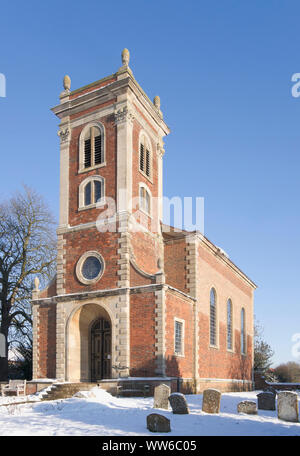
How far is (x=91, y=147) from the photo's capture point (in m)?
28.7

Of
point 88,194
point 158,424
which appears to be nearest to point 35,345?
point 88,194

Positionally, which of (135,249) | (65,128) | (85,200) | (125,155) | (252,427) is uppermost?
(65,128)

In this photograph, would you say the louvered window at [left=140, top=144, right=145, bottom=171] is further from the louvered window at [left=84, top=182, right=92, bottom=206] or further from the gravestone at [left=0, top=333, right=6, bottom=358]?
the gravestone at [left=0, top=333, right=6, bottom=358]

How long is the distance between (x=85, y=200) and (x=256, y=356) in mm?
30623

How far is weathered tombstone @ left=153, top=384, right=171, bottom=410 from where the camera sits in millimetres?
16891

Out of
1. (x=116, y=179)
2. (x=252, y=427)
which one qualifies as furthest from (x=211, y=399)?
(x=116, y=179)

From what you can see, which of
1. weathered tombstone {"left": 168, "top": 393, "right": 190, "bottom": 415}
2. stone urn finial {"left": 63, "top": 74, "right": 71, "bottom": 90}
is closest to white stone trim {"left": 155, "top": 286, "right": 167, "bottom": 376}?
weathered tombstone {"left": 168, "top": 393, "right": 190, "bottom": 415}

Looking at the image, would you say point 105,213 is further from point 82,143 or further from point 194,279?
point 194,279

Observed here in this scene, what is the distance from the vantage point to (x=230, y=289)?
36.3m

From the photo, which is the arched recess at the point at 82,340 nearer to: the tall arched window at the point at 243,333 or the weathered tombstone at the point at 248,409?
the weathered tombstone at the point at 248,409

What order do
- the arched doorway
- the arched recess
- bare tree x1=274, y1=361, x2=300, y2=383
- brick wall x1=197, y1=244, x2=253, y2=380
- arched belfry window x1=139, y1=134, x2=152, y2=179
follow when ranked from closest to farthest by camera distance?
the arched recess < the arched doorway < brick wall x1=197, y1=244, x2=253, y2=380 < arched belfry window x1=139, y1=134, x2=152, y2=179 < bare tree x1=274, y1=361, x2=300, y2=383

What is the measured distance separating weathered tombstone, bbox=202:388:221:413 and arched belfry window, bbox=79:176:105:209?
14.0 m

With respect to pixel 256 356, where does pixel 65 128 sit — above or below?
above
